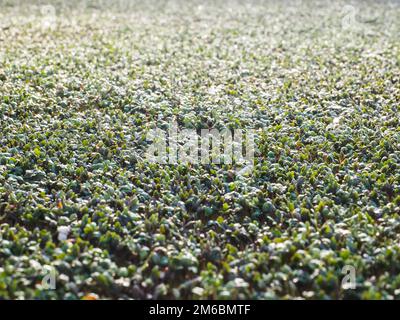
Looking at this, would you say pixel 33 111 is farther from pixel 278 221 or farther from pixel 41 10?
pixel 41 10

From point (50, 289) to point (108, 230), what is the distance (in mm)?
860

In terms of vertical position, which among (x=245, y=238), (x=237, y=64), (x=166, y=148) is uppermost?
(x=237, y=64)

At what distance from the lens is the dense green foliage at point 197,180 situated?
4.22 metres

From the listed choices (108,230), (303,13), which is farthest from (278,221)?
(303,13)

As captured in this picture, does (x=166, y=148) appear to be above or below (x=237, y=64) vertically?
below

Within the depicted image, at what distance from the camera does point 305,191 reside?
537 centimetres

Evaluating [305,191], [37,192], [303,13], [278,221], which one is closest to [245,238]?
[278,221]

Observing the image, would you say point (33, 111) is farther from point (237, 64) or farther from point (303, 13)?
point (303, 13)

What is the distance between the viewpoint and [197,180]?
18.3 ft

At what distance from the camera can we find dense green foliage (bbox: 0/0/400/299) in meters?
4.22

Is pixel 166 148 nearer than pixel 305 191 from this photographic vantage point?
No
